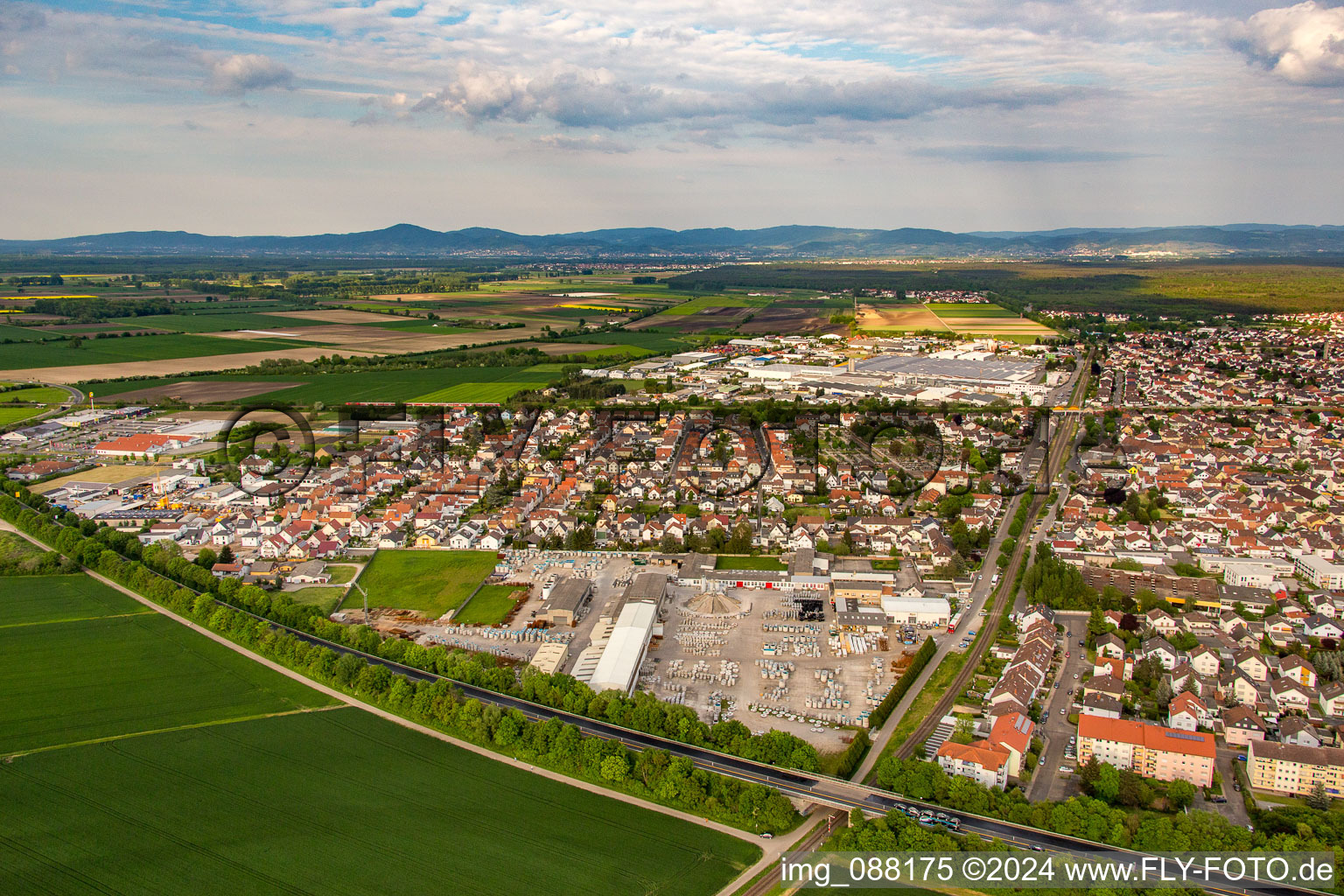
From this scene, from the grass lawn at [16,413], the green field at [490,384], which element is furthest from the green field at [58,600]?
the green field at [490,384]

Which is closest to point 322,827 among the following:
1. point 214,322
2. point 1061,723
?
point 1061,723

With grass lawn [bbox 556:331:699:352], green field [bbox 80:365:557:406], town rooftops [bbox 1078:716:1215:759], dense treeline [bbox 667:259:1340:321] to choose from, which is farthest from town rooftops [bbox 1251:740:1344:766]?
dense treeline [bbox 667:259:1340:321]

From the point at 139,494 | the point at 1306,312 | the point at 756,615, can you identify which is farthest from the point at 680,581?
the point at 1306,312

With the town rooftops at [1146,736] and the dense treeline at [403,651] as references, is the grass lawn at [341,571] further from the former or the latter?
the town rooftops at [1146,736]

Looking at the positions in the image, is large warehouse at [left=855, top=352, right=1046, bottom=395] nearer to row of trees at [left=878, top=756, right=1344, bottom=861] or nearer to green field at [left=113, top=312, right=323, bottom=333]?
row of trees at [left=878, top=756, right=1344, bottom=861]

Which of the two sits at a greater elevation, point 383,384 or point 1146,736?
point 383,384

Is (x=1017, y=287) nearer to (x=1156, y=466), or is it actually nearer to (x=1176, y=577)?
(x=1156, y=466)

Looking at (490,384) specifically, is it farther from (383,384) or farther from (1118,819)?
(1118,819)
